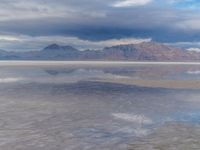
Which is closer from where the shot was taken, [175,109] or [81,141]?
[81,141]

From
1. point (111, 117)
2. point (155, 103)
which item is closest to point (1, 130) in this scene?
point (111, 117)

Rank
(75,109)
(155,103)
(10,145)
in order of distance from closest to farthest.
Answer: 1. (10,145)
2. (75,109)
3. (155,103)

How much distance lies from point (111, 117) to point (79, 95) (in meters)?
10.2

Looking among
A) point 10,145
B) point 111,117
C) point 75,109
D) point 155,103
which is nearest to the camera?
point 10,145

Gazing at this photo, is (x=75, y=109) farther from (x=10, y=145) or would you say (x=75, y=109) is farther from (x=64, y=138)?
(x=10, y=145)

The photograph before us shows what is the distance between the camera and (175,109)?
22.6 metres

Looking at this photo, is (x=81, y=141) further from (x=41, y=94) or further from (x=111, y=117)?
(x=41, y=94)

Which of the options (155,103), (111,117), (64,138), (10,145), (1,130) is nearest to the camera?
(10,145)

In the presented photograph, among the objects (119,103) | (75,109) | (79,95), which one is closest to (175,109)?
(119,103)

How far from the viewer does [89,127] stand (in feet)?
56.5

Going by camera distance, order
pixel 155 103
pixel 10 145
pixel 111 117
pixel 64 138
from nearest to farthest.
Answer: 1. pixel 10 145
2. pixel 64 138
3. pixel 111 117
4. pixel 155 103

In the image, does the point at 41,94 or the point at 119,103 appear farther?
the point at 41,94

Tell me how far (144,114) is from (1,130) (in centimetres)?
858

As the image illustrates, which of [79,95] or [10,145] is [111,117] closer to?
[10,145]
